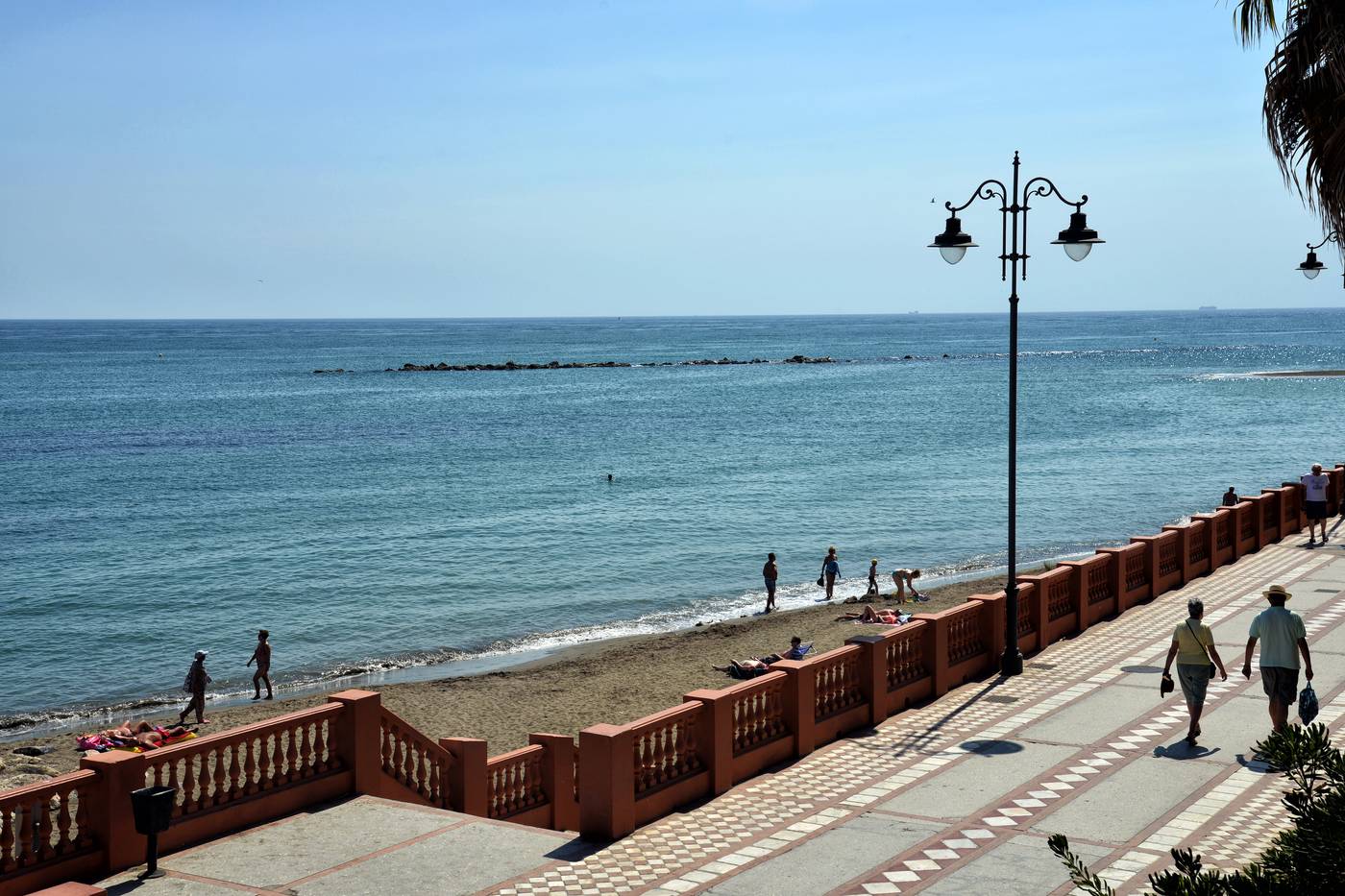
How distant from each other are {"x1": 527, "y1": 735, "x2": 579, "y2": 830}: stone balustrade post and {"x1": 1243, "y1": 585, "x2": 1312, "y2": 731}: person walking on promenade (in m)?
7.11

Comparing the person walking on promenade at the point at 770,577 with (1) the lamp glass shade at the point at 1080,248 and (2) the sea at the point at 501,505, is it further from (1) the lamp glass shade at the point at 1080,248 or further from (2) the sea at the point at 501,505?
(1) the lamp glass shade at the point at 1080,248

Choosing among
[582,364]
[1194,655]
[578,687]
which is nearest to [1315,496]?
[1194,655]

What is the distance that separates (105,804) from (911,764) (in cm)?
758

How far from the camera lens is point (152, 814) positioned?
33.8ft

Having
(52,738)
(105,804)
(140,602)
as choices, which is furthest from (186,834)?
(140,602)

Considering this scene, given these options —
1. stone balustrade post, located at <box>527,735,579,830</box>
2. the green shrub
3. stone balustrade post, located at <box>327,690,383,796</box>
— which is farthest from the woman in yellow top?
the green shrub

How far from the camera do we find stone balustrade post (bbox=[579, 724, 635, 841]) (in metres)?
11.5

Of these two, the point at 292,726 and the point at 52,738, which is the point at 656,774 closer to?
the point at 292,726

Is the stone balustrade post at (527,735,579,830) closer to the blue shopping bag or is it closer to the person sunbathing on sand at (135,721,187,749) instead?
the person sunbathing on sand at (135,721,187,749)

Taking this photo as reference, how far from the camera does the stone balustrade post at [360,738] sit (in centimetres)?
1284

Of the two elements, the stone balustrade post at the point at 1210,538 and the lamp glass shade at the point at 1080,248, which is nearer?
the lamp glass shade at the point at 1080,248

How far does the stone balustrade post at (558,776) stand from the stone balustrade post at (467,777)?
0.80m

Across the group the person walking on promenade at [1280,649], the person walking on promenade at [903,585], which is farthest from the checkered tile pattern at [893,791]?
the person walking on promenade at [903,585]

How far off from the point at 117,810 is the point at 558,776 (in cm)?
491
